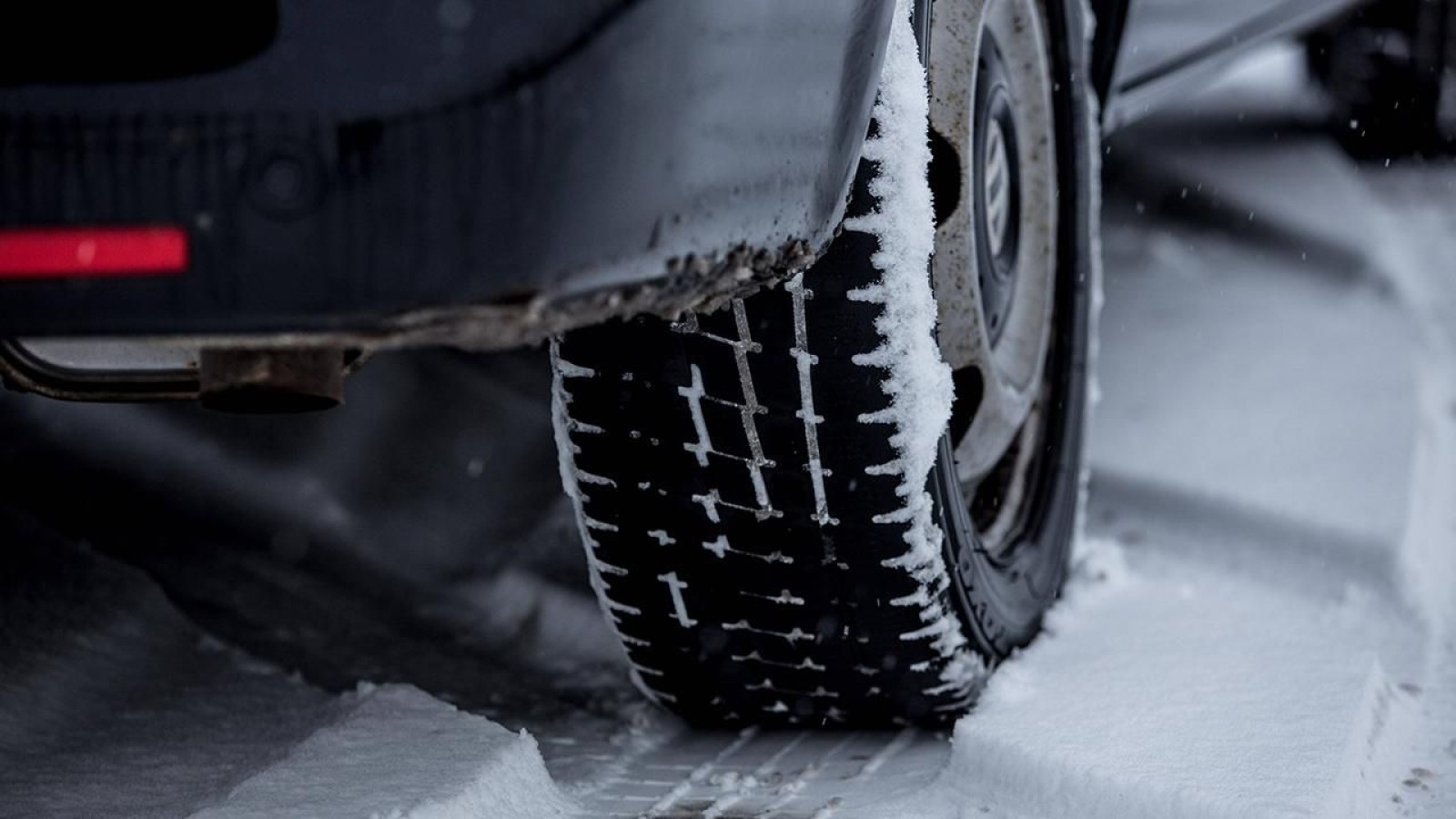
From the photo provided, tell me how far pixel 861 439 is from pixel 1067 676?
0.50m

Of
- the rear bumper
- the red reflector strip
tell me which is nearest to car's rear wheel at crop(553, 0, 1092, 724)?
the rear bumper

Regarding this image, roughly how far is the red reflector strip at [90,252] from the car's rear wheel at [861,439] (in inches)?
19.6

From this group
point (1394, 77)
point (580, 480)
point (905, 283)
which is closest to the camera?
point (905, 283)

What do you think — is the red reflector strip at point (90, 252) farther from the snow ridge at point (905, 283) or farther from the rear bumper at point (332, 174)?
the snow ridge at point (905, 283)

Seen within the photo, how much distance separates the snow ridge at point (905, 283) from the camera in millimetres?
1236

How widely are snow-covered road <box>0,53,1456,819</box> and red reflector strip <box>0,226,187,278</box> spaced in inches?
21.8

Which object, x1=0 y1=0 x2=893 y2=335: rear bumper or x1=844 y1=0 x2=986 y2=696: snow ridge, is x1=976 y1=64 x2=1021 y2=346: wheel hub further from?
x1=0 y1=0 x2=893 y2=335: rear bumper

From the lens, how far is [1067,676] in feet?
5.41

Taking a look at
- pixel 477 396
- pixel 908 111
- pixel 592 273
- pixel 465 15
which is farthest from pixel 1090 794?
pixel 477 396

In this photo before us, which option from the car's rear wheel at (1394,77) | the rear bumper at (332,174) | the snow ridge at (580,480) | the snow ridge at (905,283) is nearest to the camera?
the rear bumper at (332,174)

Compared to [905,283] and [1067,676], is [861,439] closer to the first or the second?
[905,283]

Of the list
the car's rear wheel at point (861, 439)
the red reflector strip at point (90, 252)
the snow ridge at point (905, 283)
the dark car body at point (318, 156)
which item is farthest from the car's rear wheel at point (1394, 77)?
the red reflector strip at point (90, 252)

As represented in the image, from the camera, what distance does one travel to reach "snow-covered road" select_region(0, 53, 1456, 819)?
1411mm

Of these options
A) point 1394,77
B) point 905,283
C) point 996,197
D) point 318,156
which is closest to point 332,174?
point 318,156
